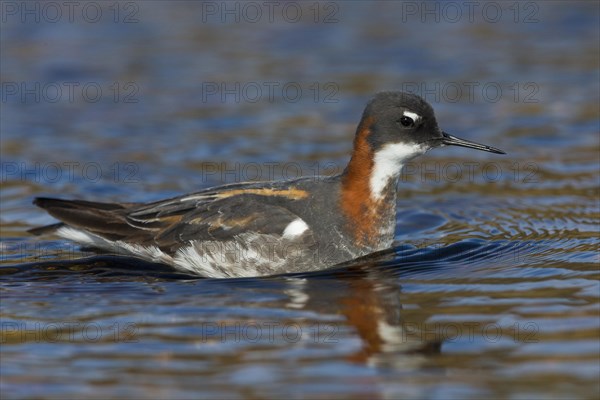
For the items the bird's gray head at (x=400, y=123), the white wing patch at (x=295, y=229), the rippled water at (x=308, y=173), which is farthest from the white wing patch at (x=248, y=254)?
the bird's gray head at (x=400, y=123)

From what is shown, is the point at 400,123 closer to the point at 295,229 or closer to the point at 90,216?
the point at 295,229

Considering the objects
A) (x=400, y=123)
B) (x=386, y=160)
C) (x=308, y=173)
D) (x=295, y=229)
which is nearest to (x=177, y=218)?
(x=295, y=229)

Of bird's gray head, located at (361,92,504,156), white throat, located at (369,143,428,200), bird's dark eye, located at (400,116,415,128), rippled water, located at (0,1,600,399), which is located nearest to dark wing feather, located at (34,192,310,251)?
rippled water, located at (0,1,600,399)

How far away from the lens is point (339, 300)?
8414 millimetres

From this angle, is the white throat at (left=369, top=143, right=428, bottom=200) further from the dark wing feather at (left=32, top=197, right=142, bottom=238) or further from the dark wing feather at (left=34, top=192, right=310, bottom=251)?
the dark wing feather at (left=32, top=197, right=142, bottom=238)

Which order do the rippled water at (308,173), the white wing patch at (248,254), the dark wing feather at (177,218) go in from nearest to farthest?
the rippled water at (308,173) < the white wing patch at (248,254) < the dark wing feather at (177,218)

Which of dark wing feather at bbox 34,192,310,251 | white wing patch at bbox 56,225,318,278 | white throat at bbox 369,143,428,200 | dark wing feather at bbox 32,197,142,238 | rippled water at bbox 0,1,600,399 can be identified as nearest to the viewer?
rippled water at bbox 0,1,600,399

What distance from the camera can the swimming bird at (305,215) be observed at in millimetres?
9320

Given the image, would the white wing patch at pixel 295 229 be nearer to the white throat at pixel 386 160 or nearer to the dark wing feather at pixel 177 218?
the dark wing feather at pixel 177 218

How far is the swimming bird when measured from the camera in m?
9.32

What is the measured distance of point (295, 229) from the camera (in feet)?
30.6

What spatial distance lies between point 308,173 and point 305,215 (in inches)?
127

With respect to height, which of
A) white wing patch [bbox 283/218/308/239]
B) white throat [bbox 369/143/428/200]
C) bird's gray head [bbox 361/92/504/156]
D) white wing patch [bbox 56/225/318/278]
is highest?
bird's gray head [bbox 361/92/504/156]

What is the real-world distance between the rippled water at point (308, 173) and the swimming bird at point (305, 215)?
0.74 feet
